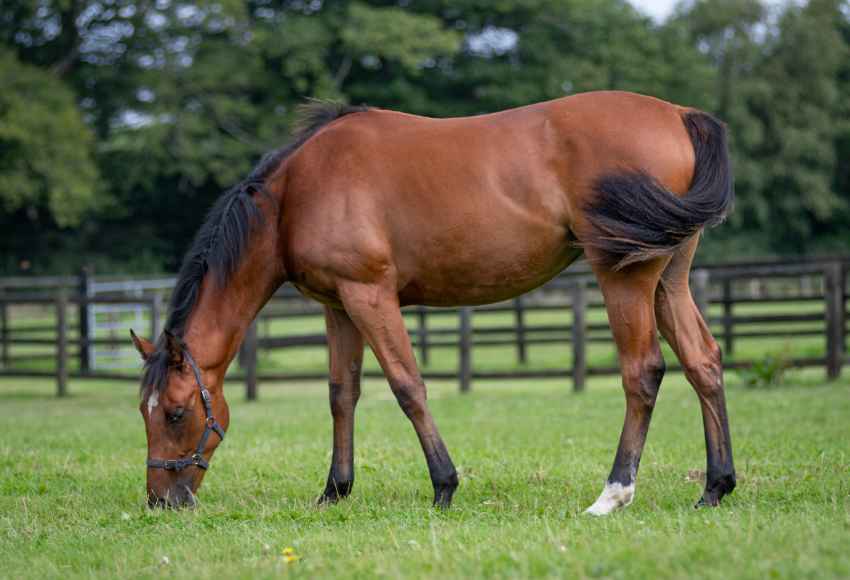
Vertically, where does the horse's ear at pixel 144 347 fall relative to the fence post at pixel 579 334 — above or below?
above

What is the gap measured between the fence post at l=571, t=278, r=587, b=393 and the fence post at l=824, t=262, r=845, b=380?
120 inches


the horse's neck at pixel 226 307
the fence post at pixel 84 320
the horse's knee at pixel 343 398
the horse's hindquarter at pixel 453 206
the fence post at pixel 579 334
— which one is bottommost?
the fence post at pixel 84 320

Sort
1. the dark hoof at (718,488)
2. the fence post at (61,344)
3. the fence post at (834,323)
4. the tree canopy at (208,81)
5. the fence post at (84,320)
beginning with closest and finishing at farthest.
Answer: the dark hoof at (718,488), the fence post at (834,323), the fence post at (61,344), the fence post at (84,320), the tree canopy at (208,81)

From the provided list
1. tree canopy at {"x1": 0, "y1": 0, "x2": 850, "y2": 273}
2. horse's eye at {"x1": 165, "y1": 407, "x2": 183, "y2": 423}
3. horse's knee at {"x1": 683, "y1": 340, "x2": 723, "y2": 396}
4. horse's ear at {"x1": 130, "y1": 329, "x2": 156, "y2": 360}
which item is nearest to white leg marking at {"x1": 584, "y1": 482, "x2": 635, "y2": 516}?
horse's knee at {"x1": 683, "y1": 340, "x2": 723, "y2": 396}

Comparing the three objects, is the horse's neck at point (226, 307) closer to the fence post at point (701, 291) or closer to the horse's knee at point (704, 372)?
the horse's knee at point (704, 372)

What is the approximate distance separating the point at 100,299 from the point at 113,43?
19247mm

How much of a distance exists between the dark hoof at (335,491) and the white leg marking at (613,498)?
147 cm

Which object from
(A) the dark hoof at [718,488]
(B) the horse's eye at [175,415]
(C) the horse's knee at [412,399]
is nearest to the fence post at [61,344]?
(B) the horse's eye at [175,415]

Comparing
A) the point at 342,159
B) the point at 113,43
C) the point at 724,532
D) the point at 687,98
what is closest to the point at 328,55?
the point at 113,43

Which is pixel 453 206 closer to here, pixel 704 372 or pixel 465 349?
pixel 704 372

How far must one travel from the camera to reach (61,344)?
46.8 ft

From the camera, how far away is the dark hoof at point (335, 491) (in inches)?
216

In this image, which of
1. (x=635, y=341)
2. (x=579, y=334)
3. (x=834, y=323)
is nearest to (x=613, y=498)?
(x=635, y=341)

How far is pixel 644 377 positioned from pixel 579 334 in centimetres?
759
